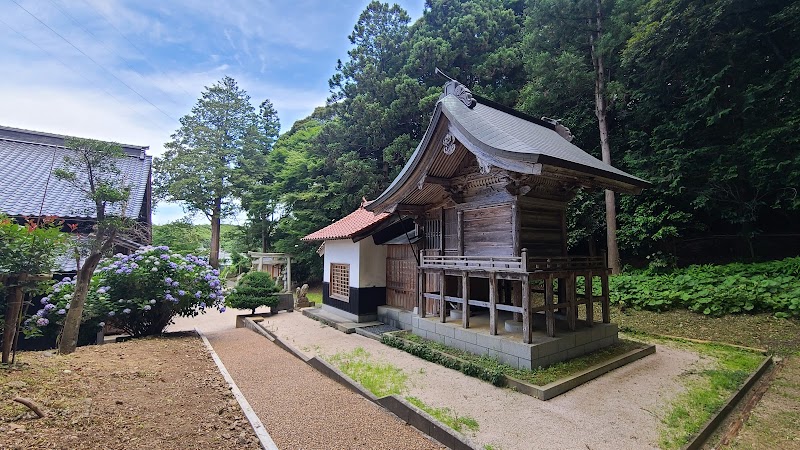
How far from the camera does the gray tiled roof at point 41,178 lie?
10.1 metres

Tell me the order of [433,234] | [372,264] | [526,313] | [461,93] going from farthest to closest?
1. [372,264]
2. [433,234]
3. [461,93]
4. [526,313]

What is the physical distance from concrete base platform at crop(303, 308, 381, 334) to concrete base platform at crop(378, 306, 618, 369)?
86.4 inches

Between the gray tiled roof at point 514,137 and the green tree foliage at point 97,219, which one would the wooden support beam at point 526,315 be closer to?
the gray tiled roof at point 514,137

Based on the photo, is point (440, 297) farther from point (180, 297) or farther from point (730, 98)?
point (730, 98)

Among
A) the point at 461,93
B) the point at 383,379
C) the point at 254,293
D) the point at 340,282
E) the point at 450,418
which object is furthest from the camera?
the point at 254,293

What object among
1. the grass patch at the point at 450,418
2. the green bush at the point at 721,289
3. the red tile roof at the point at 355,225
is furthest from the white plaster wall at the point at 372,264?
the green bush at the point at 721,289

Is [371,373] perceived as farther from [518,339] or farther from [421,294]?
[518,339]

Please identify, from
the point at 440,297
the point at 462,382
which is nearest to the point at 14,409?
the point at 462,382

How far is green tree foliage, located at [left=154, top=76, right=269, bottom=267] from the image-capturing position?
2397 cm

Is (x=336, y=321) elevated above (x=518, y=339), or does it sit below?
below

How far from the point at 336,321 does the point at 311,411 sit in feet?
20.6

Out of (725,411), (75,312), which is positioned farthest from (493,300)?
(75,312)

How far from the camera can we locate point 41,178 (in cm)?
1159

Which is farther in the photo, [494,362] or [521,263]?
[494,362]
